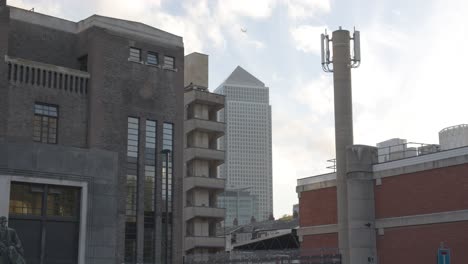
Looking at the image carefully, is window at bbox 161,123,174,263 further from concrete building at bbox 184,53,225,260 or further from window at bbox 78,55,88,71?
concrete building at bbox 184,53,225,260

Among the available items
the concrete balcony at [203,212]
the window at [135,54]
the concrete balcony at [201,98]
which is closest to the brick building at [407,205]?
the window at [135,54]

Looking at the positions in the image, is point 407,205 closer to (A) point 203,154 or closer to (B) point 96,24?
(B) point 96,24

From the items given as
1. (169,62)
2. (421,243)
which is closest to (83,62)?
(169,62)

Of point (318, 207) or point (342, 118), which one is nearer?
point (342, 118)

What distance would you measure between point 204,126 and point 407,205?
36.8 meters

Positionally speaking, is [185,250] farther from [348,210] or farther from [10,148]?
[10,148]

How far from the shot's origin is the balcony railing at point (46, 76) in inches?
1923

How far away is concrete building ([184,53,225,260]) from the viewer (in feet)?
259

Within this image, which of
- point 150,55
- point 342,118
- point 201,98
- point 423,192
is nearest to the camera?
point 423,192

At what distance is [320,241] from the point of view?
57.1m

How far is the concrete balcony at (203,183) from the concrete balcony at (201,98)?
29.8 ft

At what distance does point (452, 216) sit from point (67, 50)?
3022 cm

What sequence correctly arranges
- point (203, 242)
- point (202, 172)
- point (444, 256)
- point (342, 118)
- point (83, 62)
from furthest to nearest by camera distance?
1. point (202, 172)
2. point (203, 242)
3. point (342, 118)
4. point (83, 62)
5. point (444, 256)

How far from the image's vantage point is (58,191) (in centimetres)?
4734
